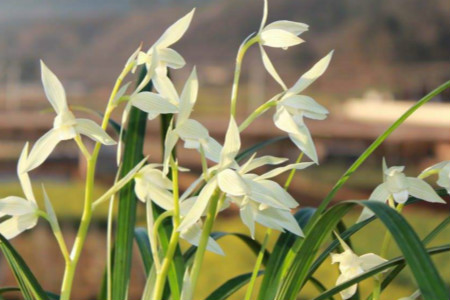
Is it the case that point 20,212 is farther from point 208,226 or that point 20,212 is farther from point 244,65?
point 244,65

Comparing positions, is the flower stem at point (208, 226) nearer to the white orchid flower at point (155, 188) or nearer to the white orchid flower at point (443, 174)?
the white orchid flower at point (155, 188)

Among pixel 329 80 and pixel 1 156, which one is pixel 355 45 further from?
pixel 1 156

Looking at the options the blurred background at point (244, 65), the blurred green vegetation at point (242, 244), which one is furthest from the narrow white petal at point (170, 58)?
the blurred background at point (244, 65)

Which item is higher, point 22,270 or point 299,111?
point 299,111

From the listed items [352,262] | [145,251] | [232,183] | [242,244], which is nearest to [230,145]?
[232,183]

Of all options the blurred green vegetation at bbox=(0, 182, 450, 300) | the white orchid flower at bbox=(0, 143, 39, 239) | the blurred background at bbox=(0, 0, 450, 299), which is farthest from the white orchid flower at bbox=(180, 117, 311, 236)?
the blurred background at bbox=(0, 0, 450, 299)

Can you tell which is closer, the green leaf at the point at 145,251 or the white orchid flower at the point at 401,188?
the white orchid flower at the point at 401,188

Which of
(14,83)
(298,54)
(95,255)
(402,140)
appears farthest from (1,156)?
(402,140)
